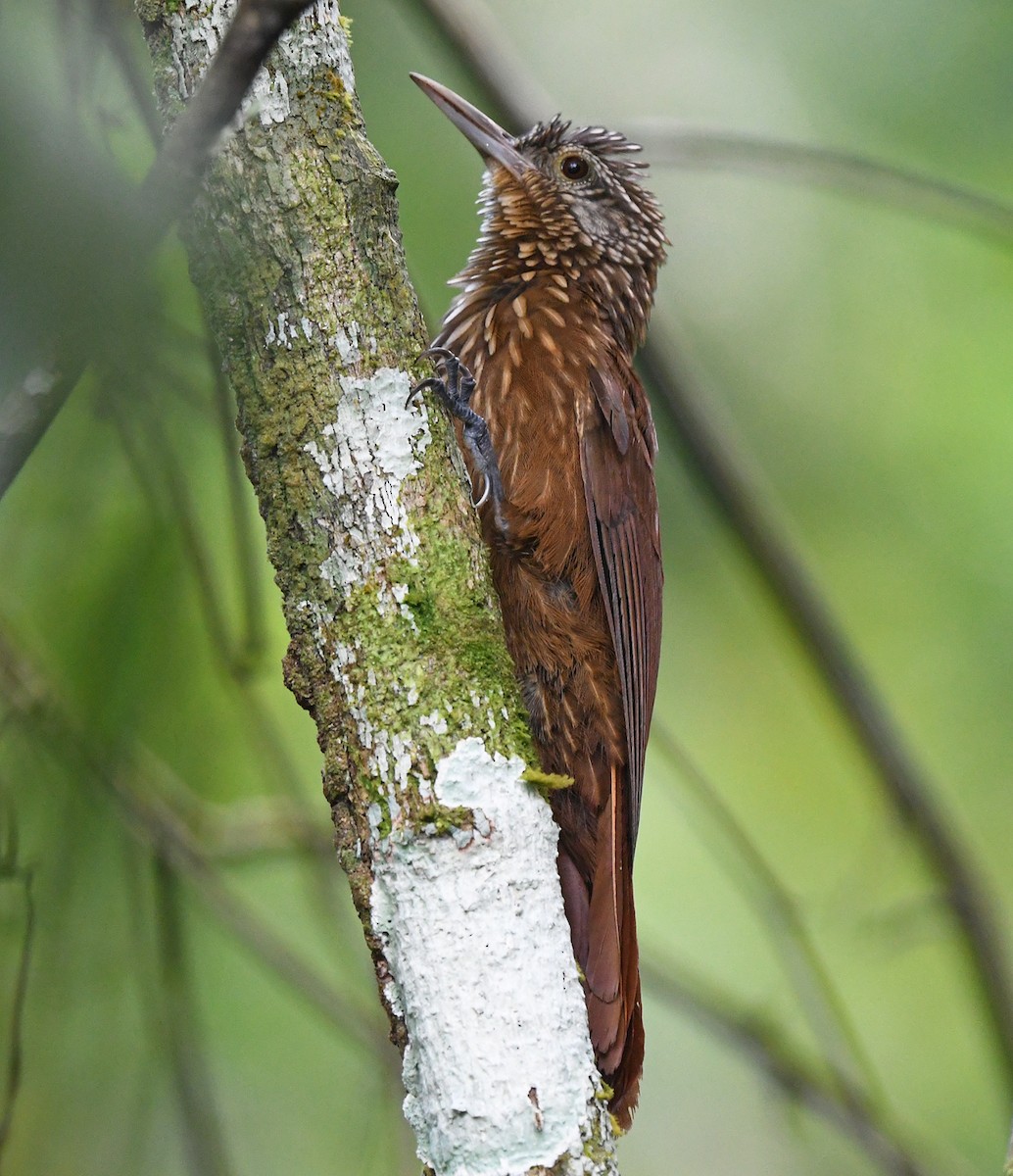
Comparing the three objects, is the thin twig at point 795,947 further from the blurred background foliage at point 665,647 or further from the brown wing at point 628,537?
the brown wing at point 628,537

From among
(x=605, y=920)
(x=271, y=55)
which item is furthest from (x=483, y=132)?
(x=605, y=920)

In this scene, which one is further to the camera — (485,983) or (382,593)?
(382,593)

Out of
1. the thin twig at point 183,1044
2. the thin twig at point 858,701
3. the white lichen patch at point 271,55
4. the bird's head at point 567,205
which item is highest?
the bird's head at point 567,205

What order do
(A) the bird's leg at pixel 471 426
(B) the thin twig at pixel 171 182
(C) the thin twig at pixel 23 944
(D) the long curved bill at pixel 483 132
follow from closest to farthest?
(B) the thin twig at pixel 171 182, (C) the thin twig at pixel 23 944, (A) the bird's leg at pixel 471 426, (D) the long curved bill at pixel 483 132

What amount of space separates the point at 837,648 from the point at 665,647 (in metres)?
1.76

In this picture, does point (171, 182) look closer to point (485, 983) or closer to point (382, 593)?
point (382, 593)

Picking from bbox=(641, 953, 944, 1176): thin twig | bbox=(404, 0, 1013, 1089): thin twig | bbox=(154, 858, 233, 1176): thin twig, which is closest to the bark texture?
bbox=(154, 858, 233, 1176): thin twig

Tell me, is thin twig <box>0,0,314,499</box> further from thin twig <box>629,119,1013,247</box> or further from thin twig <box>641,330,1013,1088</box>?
thin twig <box>629,119,1013,247</box>

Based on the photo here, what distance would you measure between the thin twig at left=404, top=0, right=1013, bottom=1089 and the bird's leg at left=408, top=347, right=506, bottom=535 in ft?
2.09

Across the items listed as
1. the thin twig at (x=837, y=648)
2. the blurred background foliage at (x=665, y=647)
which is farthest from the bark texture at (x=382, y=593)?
the thin twig at (x=837, y=648)

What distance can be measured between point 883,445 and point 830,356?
41 centimetres

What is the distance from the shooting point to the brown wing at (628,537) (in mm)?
2541

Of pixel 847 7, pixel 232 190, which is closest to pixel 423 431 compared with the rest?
pixel 232 190

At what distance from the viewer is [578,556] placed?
261 cm
